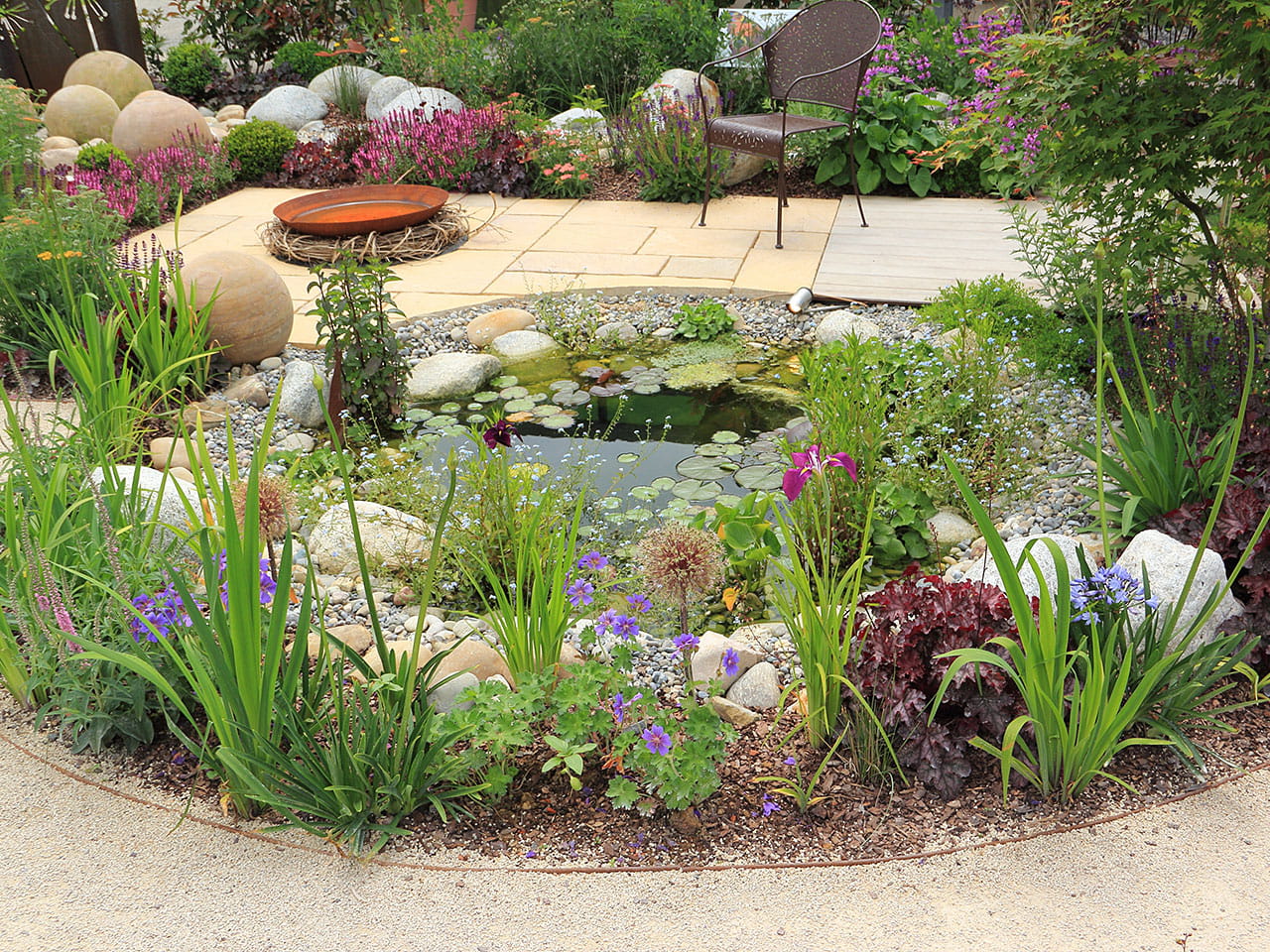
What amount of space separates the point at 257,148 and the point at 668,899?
6643 millimetres

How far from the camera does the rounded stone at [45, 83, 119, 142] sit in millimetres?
8062

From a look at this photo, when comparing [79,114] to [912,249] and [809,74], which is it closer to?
[809,74]

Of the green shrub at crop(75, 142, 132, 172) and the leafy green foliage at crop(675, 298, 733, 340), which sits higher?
the green shrub at crop(75, 142, 132, 172)

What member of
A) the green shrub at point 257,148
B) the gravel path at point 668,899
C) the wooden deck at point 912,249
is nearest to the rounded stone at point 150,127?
the green shrub at point 257,148

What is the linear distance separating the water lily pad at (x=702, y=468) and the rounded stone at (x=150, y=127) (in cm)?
516

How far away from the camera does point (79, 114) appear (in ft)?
26.5

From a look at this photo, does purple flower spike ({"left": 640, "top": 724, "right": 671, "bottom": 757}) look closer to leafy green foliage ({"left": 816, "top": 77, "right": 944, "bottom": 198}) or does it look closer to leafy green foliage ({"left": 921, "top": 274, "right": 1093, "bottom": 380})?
leafy green foliage ({"left": 921, "top": 274, "right": 1093, "bottom": 380})

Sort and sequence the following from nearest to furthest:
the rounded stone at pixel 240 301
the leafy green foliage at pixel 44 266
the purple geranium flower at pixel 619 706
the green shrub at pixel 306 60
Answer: the purple geranium flower at pixel 619 706 < the leafy green foliage at pixel 44 266 < the rounded stone at pixel 240 301 < the green shrub at pixel 306 60

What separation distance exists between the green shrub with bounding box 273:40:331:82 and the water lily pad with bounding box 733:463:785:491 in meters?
7.48

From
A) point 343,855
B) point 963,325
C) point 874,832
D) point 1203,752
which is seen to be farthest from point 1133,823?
point 963,325

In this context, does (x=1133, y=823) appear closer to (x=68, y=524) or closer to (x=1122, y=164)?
(x=1122, y=164)

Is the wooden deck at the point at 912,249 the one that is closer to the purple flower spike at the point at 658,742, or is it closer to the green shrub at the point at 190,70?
the purple flower spike at the point at 658,742

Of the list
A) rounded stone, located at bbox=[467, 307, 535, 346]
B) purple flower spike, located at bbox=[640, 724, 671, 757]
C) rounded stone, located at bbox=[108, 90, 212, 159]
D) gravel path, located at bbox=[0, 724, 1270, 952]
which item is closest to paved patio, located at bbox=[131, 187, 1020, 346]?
rounded stone, located at bbox=[467, 307, 535, 346]

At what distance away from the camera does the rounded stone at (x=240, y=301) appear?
4117 mm
